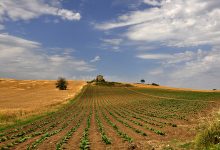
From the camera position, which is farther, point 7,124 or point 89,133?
point 7,124

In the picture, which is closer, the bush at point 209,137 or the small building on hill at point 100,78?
the bush at point 209,137

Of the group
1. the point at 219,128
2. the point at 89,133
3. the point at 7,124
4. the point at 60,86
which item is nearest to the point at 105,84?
the point at 60,86

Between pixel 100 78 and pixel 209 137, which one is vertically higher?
Answer: pixel 100 78

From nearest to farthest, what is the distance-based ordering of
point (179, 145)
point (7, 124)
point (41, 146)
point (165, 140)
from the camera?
point (179, 145) → point (41, 146) → point (165, 140) → point (7, 124)

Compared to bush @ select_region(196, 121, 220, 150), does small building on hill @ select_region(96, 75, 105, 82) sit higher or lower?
higher

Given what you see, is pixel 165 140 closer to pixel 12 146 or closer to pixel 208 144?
pixel 208 144

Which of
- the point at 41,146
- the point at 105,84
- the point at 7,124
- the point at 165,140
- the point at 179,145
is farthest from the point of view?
the point at 105,84

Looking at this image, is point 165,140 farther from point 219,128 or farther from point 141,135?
point 219,128

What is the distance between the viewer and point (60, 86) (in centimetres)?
12244

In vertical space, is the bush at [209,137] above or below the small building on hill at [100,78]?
below

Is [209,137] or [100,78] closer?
[209,137]

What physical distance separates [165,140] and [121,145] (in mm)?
3658

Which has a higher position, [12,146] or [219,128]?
[219,128]

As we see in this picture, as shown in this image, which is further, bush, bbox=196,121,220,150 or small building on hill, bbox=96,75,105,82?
small building on hill, bbox=96,75,105,82
